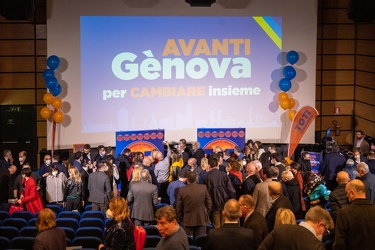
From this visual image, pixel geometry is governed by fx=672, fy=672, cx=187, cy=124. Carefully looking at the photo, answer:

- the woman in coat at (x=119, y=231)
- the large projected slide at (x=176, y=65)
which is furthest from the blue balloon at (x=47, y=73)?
the woman in coat at (x=119, y=231)

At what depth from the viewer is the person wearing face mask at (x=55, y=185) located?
34.8ft

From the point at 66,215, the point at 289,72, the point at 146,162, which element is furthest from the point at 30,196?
the point at 289,72

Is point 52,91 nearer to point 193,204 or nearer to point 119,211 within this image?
point 193,204

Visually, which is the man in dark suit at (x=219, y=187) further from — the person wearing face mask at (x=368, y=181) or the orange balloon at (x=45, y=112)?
the orange balloon at (x=45, y=112)

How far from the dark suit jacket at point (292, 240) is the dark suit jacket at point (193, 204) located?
12.3 ft

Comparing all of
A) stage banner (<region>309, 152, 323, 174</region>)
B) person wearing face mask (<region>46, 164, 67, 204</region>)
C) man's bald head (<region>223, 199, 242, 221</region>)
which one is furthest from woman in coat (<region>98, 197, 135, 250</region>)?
stage banner (<region>309, 152, 323, 174</region>)

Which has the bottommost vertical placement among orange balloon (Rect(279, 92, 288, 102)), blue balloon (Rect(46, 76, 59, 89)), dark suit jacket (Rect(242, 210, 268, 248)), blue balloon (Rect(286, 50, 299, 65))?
dark suit jacket (Rect(242, 210, 268, 248))

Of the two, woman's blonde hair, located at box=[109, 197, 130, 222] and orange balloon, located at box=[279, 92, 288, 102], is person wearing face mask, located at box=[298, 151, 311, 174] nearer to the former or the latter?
orange balloon, located at box=[279, 92, 288, 102]

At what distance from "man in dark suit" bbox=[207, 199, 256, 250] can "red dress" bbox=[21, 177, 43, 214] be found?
16.9ft

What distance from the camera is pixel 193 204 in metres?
8.82

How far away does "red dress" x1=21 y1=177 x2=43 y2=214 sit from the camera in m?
10.2

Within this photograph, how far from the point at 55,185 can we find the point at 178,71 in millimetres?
5909

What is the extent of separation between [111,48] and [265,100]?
389 centimetres

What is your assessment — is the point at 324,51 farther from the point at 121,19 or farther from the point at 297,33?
the point at 121,19
